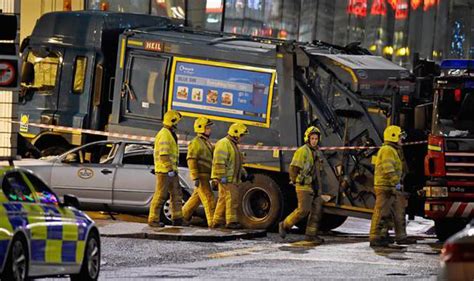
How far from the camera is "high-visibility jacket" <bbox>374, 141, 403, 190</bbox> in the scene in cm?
2169

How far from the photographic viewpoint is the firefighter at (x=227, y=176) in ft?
74.8

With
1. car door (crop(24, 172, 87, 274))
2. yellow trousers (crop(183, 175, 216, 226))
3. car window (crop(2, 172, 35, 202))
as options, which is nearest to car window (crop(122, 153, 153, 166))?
yellow trousers (crop(183, 175, 216, 226))

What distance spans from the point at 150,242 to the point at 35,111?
6973mm

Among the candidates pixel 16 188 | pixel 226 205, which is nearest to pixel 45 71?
pixel 226 205

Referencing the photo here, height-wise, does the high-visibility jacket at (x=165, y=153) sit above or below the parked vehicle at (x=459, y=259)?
below

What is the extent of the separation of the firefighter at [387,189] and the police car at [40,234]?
696 cm

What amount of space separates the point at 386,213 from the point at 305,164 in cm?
135

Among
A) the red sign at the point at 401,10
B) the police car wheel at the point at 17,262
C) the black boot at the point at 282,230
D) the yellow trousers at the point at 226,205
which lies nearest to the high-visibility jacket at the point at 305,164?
the black boot at the point at 282,230

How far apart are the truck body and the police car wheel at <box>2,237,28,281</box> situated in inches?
386

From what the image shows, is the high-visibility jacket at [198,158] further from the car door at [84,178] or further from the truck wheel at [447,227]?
the truck wheel at [447,227]

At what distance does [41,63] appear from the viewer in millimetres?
27250

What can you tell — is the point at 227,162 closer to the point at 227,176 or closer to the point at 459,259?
the point at 227,176

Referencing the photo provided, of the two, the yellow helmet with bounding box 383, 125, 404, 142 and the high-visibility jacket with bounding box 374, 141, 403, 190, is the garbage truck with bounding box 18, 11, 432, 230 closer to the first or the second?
the yellow helmet with bounding box 383, 125, 404, 142

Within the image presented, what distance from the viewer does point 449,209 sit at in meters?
22.1
